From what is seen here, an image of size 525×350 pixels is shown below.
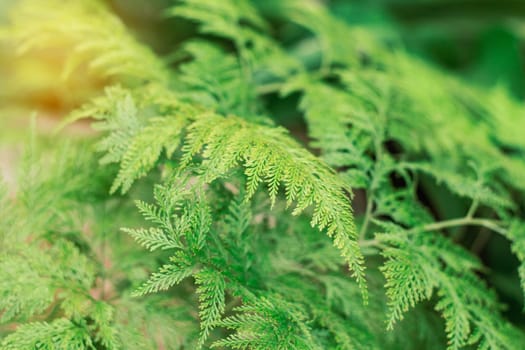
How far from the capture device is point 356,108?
3.18ft

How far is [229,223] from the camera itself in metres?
0.79

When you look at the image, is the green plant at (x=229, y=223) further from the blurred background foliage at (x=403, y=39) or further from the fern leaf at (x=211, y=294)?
the blurred background foliage at (x=403, y=39)

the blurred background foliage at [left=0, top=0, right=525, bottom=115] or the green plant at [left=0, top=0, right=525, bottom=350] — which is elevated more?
the green plant at [left=0, top=0, right=525, bottom=350]

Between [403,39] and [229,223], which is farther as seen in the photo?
[403,39]

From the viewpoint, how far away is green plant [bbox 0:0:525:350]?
2.21ft

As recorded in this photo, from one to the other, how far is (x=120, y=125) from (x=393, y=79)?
2.28 feet

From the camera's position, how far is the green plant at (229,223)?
674mm

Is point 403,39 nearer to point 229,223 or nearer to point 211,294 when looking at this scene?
point 229,223

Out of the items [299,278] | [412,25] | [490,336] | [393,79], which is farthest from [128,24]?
[490,336]

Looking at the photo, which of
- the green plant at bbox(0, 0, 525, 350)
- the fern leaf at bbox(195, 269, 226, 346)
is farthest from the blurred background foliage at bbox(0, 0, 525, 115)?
the fern leaf at bbox(195, 269, 226, 346)

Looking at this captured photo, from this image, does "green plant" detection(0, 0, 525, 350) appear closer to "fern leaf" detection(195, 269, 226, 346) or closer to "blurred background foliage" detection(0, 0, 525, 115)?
"fern leaf" detection(195, 269, 226, 346)

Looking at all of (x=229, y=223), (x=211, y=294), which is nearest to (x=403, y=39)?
(x=229, y=223)

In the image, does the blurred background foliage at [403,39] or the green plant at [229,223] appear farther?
Result: the blurred background foliage at [403,39]

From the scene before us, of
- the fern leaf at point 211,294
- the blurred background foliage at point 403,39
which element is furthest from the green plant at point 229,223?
the blurred background foliage at point 403,39
